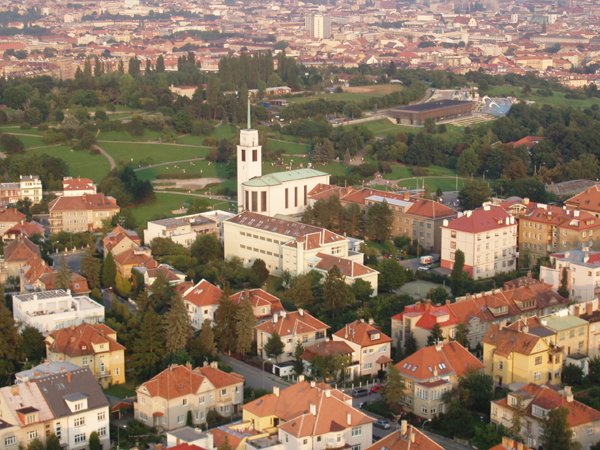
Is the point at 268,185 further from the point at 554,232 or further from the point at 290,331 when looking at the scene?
the point at 290,331

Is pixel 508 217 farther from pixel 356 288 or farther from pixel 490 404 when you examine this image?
pixel 490 404

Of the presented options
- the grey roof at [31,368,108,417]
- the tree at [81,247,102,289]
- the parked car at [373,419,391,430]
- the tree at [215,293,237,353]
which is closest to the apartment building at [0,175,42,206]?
the tree at [81,247,102,289]

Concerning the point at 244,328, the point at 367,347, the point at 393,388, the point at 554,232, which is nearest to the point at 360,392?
the point at 367,347

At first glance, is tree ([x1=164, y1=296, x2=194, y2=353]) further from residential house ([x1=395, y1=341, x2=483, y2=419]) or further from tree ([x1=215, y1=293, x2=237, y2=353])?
residential house ([x1=395, y1=341, x2=483, y2=419])

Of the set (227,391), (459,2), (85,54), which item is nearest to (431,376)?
(227,391)

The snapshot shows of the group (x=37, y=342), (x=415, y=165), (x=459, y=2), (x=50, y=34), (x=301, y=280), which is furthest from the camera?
(x=459, y=2)
